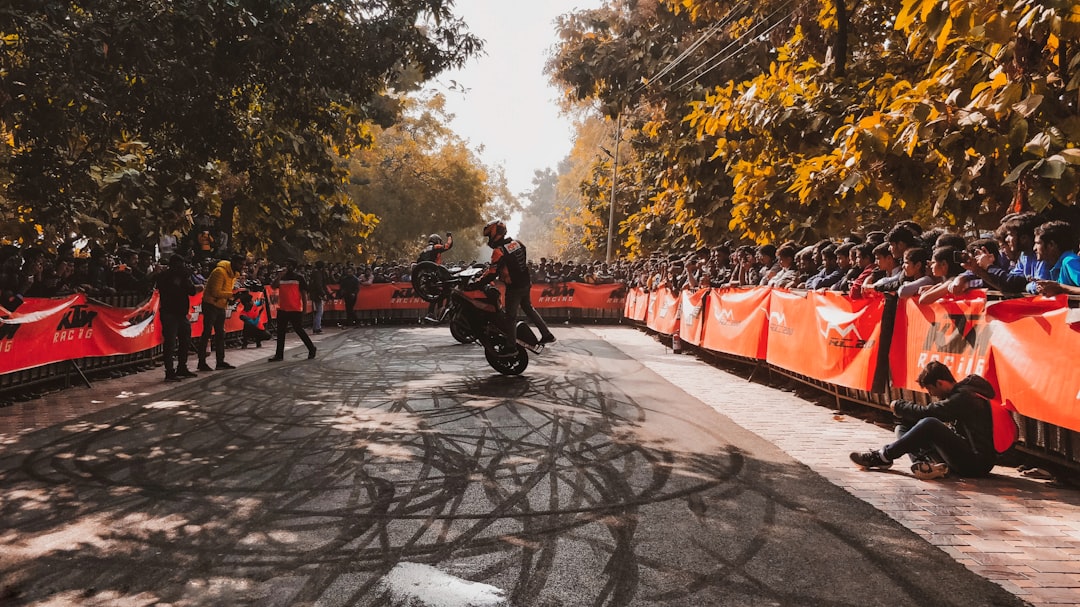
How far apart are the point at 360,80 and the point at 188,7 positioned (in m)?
3.51

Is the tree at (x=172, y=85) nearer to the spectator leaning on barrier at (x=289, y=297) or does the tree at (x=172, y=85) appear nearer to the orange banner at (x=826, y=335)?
the spectator leaning on barrier at (x=289, y=297)

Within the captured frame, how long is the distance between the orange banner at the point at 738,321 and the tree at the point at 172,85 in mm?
6615

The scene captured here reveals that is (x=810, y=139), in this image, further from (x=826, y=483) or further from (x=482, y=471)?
(x=482, y=471)

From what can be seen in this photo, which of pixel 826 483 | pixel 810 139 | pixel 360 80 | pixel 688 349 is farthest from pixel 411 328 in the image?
pixel 826 483

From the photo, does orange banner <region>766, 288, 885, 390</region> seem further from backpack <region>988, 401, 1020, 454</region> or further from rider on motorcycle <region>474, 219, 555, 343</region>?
rider on motorcycle <region>474, 219, 555, 343</region>

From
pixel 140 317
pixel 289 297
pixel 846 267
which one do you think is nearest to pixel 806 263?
pixel 846 267

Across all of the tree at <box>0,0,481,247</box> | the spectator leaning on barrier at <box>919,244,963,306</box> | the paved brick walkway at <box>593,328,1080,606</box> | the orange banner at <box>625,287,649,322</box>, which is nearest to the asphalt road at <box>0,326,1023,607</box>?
the paved brick walkway at <box>593,328,1080,606</box>

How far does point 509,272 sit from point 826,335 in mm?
4530

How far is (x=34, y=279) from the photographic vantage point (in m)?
11.5

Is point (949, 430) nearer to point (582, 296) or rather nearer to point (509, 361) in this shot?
point (509, 361)

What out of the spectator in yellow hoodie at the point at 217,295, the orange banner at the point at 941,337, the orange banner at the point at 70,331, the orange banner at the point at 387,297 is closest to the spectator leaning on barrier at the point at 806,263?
the orange banner at the point at 941,337

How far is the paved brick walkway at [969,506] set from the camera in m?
3.88

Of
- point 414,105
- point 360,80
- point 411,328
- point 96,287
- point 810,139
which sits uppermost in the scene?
point 414,105

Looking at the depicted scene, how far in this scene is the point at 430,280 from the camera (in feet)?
47.2
